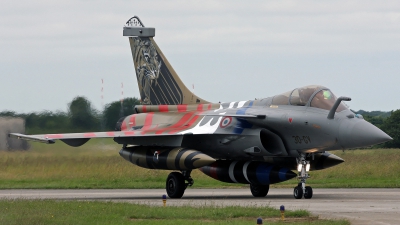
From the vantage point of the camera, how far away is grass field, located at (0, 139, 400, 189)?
24.1 metres

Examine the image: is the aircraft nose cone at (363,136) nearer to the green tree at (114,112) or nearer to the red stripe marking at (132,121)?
the red stripe marking at (132,121)

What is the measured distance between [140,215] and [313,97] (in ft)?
20.9

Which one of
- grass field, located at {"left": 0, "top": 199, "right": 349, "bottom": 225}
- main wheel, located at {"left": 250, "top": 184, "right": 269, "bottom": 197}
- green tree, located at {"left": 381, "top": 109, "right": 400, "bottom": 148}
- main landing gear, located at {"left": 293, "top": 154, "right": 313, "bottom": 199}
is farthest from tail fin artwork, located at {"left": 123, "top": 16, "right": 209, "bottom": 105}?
green tree, located at {"left": 381, "top": 109, "right": 400, "bottom": 148}

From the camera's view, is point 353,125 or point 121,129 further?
point 121,129

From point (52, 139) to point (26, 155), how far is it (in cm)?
624

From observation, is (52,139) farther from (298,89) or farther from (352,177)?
(352,177)

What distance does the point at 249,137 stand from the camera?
18562mm

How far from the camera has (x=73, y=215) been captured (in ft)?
42.9

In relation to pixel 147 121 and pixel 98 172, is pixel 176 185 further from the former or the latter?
pixel 98 172

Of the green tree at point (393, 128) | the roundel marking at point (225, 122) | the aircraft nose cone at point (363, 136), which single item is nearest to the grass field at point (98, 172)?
the roundel marking at point (225, 122)

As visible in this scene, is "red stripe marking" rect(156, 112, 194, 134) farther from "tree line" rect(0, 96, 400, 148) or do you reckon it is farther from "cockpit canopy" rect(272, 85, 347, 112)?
"tree line" rect(0, 96, 400, 148)

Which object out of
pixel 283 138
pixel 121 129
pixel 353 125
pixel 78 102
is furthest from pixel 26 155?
pixel 353 125

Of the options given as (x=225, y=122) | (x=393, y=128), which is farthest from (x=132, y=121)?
(x=393, y=128)

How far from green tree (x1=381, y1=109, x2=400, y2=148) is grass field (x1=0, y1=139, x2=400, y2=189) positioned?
59.9 feet
